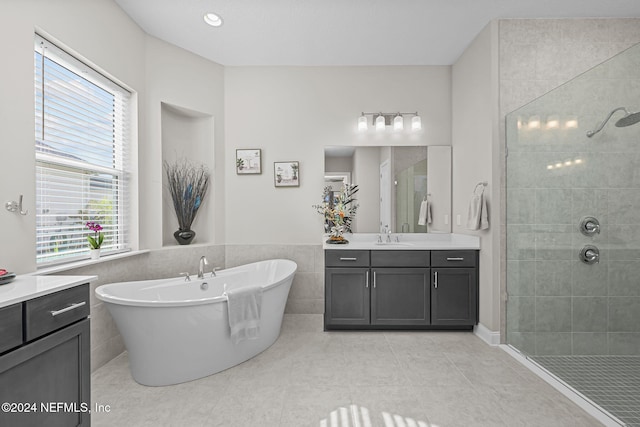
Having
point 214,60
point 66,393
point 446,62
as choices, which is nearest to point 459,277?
point 446,62

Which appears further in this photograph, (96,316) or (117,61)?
(117,61)

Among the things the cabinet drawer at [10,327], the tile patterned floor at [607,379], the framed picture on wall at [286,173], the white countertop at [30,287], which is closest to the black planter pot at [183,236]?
the framed picture on wall at [286,173]

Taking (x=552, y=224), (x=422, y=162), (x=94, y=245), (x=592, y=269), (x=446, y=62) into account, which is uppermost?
(x=446, y=62)

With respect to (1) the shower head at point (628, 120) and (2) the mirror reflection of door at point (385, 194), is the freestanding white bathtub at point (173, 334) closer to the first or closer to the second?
(2) the mirror reflection of door at point (385, 194)

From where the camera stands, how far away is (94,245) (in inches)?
89.9

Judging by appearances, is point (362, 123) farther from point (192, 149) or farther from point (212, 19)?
point (192, 149)

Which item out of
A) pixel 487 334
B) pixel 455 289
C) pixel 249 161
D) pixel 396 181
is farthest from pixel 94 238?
pixel 487 334

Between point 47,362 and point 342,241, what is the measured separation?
2.47 m

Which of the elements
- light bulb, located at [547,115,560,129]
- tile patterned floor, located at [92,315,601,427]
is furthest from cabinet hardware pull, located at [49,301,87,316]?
light bulb, located at [547,115,560,129]

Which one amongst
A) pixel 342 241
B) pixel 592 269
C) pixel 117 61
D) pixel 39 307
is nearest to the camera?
pixel 39 307

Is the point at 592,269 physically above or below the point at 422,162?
below

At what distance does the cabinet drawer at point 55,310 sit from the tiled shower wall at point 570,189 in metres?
2.95

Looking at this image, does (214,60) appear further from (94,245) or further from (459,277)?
(459,277)

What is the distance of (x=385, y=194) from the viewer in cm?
358
